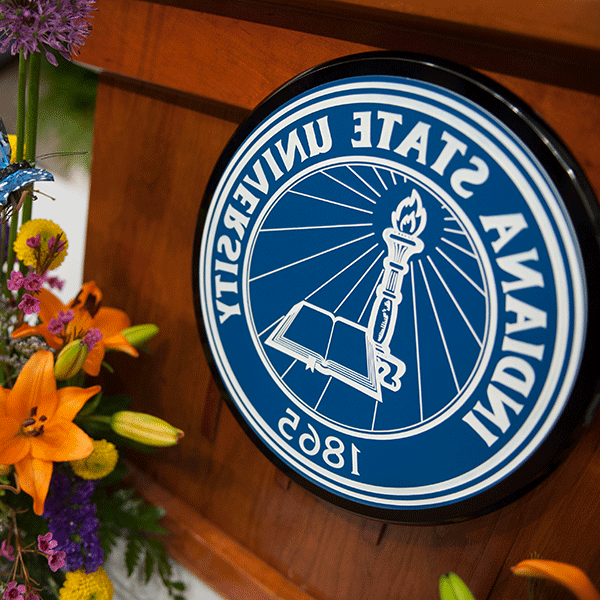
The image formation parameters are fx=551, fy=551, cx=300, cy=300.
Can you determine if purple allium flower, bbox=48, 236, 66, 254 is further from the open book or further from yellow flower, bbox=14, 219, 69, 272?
the open book

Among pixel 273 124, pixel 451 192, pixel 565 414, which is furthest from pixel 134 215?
pixel 565 414

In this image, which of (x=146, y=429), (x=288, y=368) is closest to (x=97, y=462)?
(x=146, y=429)

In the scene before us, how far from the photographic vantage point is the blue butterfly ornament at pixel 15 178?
564 mm

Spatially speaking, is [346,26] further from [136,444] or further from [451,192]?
[136,444]

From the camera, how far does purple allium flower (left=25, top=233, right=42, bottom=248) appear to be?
64cm

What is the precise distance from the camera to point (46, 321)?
0.77 meters

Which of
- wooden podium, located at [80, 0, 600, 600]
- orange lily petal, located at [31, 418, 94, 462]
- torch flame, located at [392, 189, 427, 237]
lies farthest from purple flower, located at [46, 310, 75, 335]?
torch flame, located at [392, 189, 427, 237]

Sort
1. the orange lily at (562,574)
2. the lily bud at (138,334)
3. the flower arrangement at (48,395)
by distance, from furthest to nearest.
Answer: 1. the lily bud at (138,334)
2. the flower arrangement at (48,395)
3. the orange lily at (562,574)

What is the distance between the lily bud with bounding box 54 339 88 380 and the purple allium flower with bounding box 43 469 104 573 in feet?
0.66

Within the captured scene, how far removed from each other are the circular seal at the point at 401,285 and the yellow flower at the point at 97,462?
0.18 meters

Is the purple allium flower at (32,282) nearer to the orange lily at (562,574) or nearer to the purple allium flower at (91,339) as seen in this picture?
the purple allium flower at (91,339)

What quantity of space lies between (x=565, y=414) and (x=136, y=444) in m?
0.62

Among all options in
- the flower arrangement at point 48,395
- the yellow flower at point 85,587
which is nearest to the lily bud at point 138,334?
the flower arrangement at point 48,395

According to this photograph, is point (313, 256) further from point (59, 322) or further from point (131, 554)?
point (131, 554)
